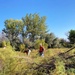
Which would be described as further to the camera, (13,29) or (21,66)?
(13,29)

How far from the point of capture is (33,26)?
4206 centimetres

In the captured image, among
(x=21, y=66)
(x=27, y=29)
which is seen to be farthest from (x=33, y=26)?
(x=21, y=66)

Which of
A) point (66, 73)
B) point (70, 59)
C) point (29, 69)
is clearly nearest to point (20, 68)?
point (29, 69)

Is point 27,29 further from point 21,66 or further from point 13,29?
point 21,66

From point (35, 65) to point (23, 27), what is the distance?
36.6 m

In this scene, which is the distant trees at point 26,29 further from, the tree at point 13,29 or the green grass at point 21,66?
the green grass at point 21,66

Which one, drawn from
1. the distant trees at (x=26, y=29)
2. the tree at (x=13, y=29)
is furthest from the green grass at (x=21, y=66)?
the tree at (x=13, y=29)

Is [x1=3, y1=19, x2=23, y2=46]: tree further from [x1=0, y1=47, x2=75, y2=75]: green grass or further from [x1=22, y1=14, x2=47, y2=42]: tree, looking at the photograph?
[x1=0, y1=47, x2=75, y2=75]: green grass

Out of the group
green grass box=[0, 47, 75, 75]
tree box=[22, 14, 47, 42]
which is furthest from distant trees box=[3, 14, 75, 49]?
green grass box=[0, 47, 75, 75]

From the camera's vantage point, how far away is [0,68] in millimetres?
5691

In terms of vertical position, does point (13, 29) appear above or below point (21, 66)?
above

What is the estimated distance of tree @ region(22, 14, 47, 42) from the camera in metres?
41.5

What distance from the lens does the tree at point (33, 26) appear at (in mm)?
41500

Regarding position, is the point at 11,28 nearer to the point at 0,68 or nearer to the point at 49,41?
the point at 49,41
